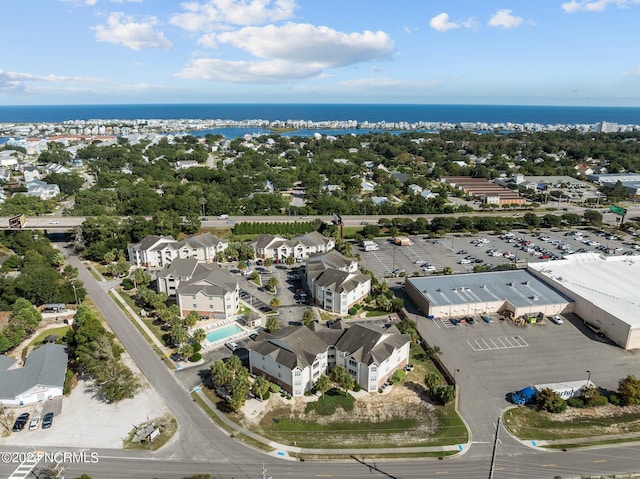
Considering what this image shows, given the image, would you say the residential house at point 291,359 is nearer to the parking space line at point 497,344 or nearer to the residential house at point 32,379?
the residential house at point 32,379

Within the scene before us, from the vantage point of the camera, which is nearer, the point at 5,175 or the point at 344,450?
the point at 344,450

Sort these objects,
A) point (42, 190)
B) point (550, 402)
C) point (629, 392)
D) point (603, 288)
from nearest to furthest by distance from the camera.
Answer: point (550, 402) → point (629, 392) → point (603, 288) → point (42, 190)

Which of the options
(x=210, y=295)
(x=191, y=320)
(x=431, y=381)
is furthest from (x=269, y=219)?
(x=431, y=381)

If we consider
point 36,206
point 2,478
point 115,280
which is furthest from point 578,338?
point 36,206

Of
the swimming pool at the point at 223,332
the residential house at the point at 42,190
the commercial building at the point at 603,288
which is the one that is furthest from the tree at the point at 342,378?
the residential house at the point at 42,190

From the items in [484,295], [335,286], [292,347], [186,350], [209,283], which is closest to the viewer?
[292,347]

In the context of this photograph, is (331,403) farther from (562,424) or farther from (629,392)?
(629,392)

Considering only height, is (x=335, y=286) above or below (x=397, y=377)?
above
